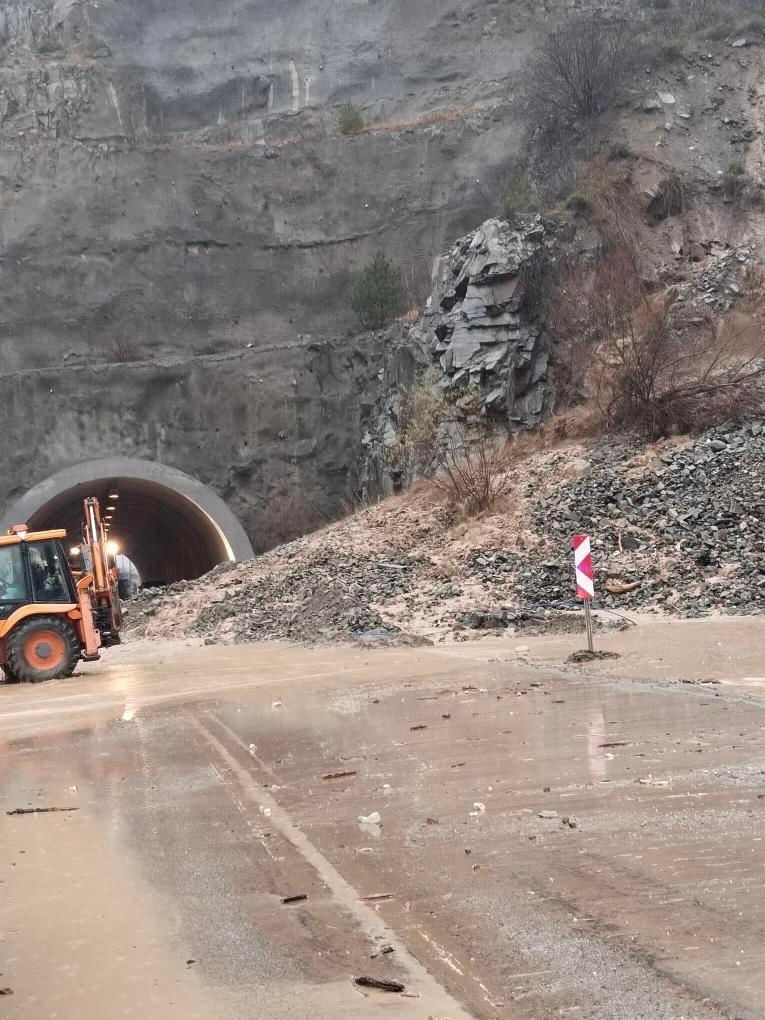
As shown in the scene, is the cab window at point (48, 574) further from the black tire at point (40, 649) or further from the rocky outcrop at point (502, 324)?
the rocky outcrop at point (502, 324)

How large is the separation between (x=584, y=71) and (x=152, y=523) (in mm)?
20066

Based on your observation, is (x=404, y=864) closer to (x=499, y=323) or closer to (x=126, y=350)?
(x=499, y=323)

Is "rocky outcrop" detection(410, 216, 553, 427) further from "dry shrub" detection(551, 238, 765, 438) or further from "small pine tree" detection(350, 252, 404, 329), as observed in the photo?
"small pine tree" detection(350, 252, 404, 329)

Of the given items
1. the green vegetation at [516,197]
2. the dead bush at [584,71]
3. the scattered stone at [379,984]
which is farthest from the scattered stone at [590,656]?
the dead bush at [584,71]

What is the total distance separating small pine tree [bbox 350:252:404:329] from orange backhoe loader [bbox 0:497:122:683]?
21764mm

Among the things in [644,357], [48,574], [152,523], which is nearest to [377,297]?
[152,523]

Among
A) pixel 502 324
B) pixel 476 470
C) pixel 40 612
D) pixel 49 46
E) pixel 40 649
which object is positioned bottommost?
pixel 40 649

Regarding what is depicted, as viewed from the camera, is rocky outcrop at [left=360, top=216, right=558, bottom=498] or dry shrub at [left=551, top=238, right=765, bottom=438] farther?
rocky outcrop at [left=360, top=216, right=558, bottom=498]

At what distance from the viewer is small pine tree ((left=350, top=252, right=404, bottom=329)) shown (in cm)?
3553

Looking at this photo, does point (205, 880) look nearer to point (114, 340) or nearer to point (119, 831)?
point (119, 831)

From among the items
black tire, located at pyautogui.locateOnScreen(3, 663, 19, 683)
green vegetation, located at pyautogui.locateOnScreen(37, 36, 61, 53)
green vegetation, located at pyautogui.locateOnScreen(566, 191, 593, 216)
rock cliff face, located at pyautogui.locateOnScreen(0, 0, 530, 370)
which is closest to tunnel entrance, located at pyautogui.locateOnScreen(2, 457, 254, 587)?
Result: rock cliff face, located at pyautogui.locateOnScreen(0, 0, 530, 370)

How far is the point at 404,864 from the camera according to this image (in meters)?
4.68

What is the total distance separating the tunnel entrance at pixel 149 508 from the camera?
29.7 metres

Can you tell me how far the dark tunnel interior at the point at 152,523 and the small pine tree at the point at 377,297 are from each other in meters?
8.79
